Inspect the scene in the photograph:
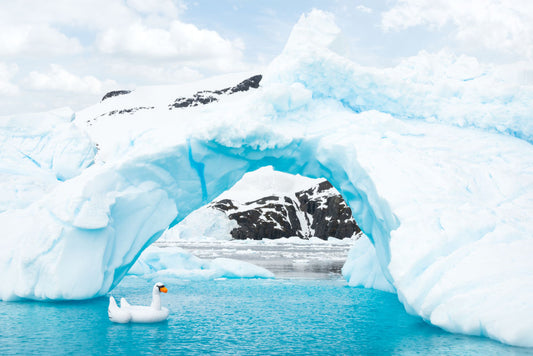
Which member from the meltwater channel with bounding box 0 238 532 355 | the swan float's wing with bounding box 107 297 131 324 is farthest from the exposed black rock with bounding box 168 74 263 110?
the swan float's wing with bounding box 107 297 131 324

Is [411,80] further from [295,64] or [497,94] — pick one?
[295,64]

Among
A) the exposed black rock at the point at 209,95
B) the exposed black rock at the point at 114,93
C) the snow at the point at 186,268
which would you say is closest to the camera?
the snow at the point at 186,268

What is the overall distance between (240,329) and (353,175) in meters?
5.13

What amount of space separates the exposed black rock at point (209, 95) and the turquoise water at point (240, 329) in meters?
102

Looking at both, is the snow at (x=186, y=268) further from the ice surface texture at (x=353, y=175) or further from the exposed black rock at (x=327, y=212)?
the exposed black rock at (x=327, y=212)

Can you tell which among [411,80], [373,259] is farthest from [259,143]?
[373,259]

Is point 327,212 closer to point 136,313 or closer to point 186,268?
point 186,268

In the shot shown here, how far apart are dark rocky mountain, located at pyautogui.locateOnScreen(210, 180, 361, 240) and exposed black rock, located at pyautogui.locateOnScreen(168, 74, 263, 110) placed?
43774 mm

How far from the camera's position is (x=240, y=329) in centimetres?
967

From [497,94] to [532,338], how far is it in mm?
8219

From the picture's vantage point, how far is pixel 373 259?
56.6ft

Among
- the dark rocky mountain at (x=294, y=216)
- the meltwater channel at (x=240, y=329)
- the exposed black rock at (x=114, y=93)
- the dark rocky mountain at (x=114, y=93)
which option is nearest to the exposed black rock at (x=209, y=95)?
the dark rocky mountain at (x=114, y=93)

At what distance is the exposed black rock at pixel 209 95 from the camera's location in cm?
11419

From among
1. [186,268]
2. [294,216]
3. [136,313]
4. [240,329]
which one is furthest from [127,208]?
[294,216]
